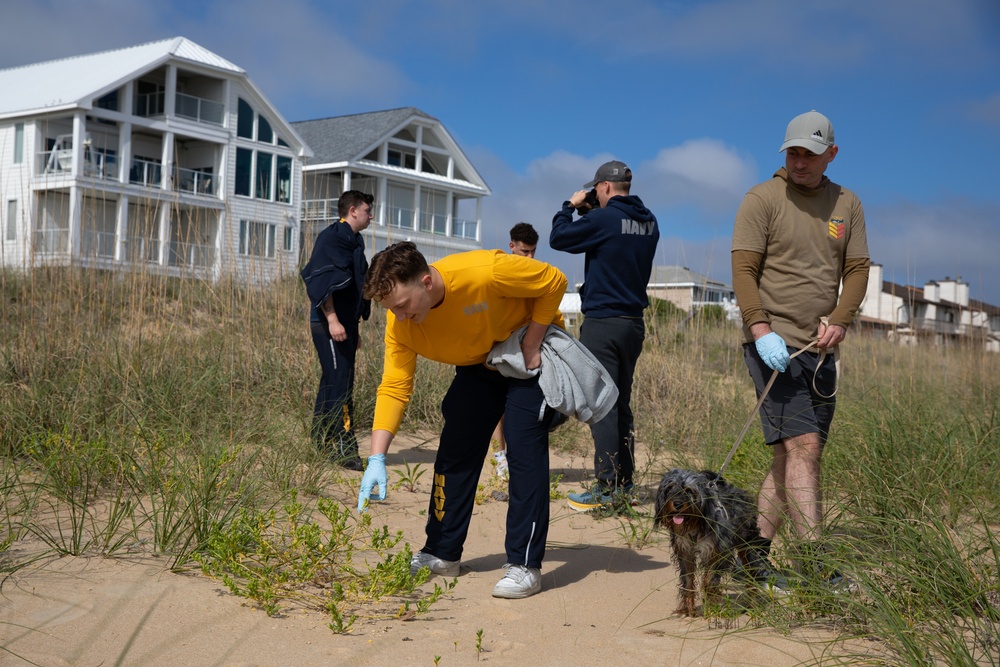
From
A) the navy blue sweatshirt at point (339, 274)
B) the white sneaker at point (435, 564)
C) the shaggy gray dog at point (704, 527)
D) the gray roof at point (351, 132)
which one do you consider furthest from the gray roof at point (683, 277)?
the gray roof at point (351, 132)

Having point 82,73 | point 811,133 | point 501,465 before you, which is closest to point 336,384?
point 501,465

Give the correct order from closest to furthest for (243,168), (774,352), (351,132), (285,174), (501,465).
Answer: (774,352)
(501,465)
(243,168)
(285,174)
(351,132)

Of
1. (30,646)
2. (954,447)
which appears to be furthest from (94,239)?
(954,447)

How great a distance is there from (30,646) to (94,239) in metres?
5.03

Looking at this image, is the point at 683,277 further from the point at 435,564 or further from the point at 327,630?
the point at 327,630

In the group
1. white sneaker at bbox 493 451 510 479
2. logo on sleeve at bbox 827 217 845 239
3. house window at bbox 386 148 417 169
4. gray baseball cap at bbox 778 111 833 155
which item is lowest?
white sneaker at bbox 493 451 510 479

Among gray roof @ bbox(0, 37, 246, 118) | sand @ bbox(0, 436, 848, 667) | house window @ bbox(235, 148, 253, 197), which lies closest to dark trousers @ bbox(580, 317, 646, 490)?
sand @ bbox(0, 436, 848, 667)

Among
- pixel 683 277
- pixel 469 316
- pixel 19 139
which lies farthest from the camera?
pixel 19 139

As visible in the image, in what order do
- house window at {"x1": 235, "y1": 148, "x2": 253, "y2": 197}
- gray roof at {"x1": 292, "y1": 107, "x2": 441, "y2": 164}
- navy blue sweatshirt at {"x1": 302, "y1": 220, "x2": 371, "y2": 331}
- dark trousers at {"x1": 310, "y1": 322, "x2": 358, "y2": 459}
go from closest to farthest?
dark trousers at {"x1": 310, "y1": 322, "x2": 358, "y2": 459}
navy blue sweatshirt at {"x1": 302, "y1": 220, "x2": 371, "y2": 331}
house window at {"x1": 235, "y1": 148, "x2": 253, "y2": 197}
gray roof at {"x1": 292, "y1": 107, "x2": 441, "y2": 164}

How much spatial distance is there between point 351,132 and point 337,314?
99.4 ft

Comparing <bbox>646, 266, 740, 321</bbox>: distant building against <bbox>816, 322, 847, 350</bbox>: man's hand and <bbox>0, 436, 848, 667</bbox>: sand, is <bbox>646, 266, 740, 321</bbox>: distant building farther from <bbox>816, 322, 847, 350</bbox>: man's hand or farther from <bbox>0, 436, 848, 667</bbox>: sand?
<bbox>0, 436, 848, 667</bbox>: sand

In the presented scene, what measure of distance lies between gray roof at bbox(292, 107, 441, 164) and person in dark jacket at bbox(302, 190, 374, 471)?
88.7ft

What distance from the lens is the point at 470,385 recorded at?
4121mm

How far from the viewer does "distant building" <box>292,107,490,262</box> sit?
109 ft
